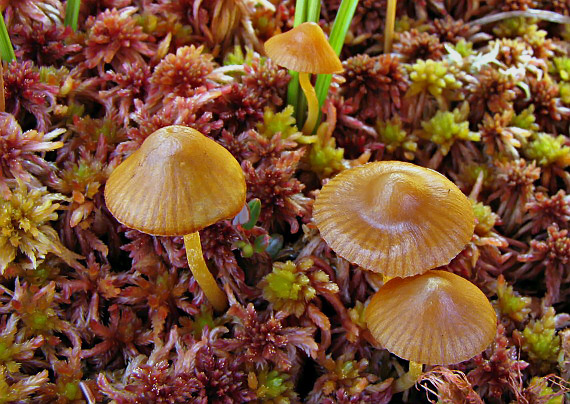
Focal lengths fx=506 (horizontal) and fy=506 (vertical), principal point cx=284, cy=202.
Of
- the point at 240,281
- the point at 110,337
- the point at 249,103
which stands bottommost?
the point at 110,337

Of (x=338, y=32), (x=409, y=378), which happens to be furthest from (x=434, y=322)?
(x=338, y=32)

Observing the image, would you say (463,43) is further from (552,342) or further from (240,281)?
(240,281)

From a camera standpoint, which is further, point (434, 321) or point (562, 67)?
point (562, 67)

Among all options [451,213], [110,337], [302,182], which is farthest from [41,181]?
[451,213]

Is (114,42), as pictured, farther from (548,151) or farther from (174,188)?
(548,151)

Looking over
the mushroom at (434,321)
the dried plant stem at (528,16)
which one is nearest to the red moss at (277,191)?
the mushroom at (434,321)

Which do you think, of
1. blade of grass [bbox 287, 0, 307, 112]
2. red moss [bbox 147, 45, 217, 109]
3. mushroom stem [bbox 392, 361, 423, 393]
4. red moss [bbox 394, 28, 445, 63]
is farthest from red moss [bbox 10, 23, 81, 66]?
mushroom stem [bbox 392, 361, 423, 393]
